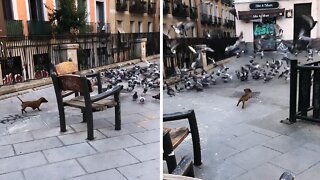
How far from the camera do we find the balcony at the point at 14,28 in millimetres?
818

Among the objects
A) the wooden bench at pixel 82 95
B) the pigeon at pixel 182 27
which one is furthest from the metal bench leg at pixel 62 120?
the pigeon at pixel 182 27

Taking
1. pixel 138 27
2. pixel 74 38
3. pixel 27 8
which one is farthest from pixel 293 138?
pixel 27 8

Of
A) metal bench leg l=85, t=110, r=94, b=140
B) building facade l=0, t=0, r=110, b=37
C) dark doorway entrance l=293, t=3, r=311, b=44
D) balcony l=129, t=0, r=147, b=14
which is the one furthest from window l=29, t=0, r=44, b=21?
dark doorway entrance l=293, t=3, r=311, b=44

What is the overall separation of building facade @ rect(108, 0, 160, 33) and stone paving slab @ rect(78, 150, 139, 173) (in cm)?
42

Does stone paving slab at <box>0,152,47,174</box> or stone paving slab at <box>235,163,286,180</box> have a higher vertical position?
stone paving slab at <box>0,152,47,174</box>

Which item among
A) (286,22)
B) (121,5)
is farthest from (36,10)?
(286,22)

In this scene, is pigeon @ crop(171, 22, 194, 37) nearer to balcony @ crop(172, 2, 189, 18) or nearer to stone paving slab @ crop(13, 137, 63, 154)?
balcony @ crop(172, 2, 189, 18)

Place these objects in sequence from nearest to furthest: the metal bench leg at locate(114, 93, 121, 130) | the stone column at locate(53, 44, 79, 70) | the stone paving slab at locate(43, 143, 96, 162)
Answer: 1. the stone column at locate(53, 44, 79, 70)
2. the stone paving slab at locate(43, 143, 96, 162)
3. the metal bench leg at locate(114, 93, 121, 130)

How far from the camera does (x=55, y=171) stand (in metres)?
1.02

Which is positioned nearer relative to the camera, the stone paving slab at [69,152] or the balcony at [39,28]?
the balcony at [39,28]

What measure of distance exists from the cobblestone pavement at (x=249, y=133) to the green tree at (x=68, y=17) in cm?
38

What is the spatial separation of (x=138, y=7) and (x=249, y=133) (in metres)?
0.54

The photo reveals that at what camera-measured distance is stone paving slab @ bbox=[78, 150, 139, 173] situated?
109cm

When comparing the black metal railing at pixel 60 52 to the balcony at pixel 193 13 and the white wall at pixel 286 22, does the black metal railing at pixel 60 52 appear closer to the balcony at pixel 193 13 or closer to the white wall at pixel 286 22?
the balcony at pixel 193 13
